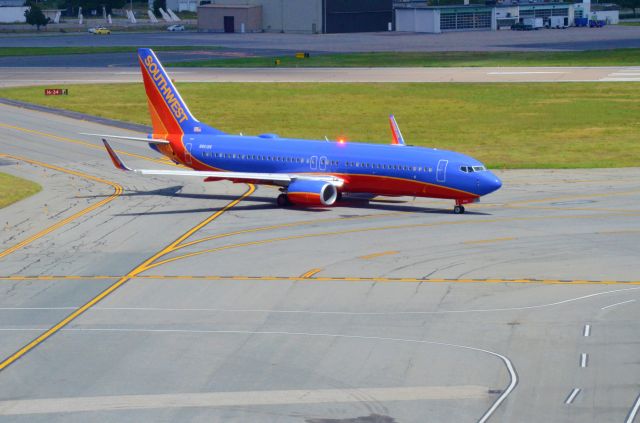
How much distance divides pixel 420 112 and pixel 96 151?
36.8 meters

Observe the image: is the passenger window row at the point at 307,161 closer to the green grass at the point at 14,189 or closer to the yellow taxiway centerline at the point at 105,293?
the yellow taxiway centerline at the point at 105,293

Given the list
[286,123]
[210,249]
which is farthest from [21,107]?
[210,249]

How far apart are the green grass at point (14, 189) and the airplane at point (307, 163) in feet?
27.3

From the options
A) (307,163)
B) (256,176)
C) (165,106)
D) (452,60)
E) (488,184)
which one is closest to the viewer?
(488,184)

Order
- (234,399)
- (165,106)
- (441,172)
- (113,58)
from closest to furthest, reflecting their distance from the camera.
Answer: (234,399) → (441,172) → (165,106) → (113,58)

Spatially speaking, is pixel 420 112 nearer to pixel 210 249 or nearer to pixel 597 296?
pixel 210 249

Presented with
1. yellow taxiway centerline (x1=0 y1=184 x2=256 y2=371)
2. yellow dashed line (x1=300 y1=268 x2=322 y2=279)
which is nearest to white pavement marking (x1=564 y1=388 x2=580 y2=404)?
yellow dashed line (x1=300 y1=268 x2=322 y2=279)

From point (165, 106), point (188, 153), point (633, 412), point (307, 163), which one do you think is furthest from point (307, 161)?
point (633, 412)

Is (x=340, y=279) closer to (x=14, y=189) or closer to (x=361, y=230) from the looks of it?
(x=361, y=230)

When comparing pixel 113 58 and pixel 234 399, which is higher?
pixel 113 58

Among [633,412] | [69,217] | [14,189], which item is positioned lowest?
[633,412]

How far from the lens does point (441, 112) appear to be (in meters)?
116

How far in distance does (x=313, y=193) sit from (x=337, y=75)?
278ft

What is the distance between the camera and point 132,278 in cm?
5450
